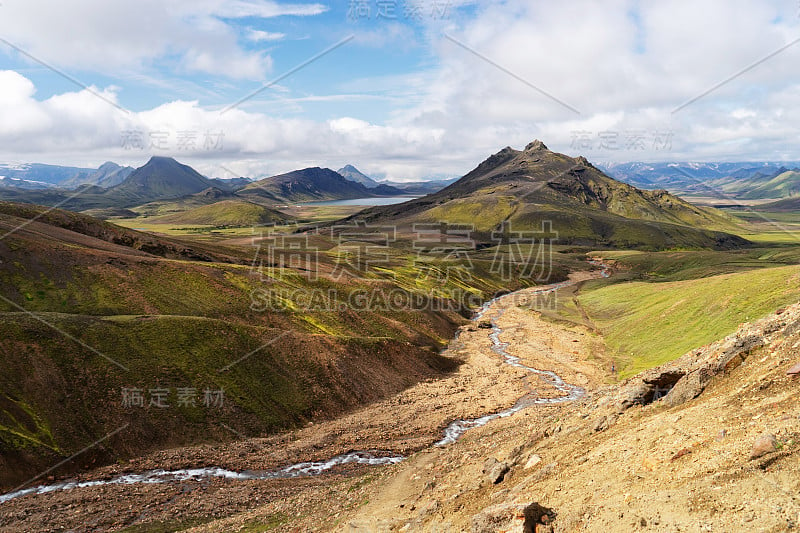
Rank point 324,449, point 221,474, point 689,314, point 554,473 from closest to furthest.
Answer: point 554,473 → point 221,474 → point 324,449 → point 689,314

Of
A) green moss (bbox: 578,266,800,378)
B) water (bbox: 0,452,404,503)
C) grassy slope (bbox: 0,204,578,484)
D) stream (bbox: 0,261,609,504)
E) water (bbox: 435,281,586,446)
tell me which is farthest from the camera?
green moss (bbox: 578,266,800,378)

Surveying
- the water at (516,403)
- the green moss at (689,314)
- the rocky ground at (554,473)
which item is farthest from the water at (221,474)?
the green moss at (689,314)

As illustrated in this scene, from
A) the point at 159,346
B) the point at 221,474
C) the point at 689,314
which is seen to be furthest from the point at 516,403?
the point at 159,346

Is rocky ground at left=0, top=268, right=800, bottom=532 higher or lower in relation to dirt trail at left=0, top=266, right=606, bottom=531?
higher

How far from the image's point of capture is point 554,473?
26.8 m

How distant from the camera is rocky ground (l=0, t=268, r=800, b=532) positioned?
1888 centimetres

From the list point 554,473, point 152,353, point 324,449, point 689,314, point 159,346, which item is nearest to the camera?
point 554,473

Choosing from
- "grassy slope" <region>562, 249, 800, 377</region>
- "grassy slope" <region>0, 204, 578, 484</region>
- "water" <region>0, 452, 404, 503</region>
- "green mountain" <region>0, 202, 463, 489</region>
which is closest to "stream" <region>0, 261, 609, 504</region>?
"water" <region>0, 452, 404, 503</region>

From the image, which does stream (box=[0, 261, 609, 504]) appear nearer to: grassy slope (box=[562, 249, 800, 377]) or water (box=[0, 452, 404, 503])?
water (box=[0, 452, 404, 503])

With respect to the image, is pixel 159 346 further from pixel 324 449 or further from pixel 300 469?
pixel 300 469

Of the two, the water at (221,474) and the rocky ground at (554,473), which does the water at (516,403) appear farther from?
the water at (221,474)

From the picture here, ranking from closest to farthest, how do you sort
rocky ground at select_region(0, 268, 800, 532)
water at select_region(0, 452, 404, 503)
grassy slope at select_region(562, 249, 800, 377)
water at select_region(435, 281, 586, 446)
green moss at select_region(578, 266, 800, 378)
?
rocky ground at select_region(0, 268, 800, 532)
water at select_region(0, 452, 404, 503)
water at select_region(435, 281, 586, 446)
green moss at select_region(578, 266, 800, 378)
grassy slope at select_region(562, 249, 800, 377)

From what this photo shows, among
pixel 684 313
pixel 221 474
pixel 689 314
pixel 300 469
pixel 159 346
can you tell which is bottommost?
pixel 300 469

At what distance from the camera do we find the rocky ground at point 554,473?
61.9 ft
